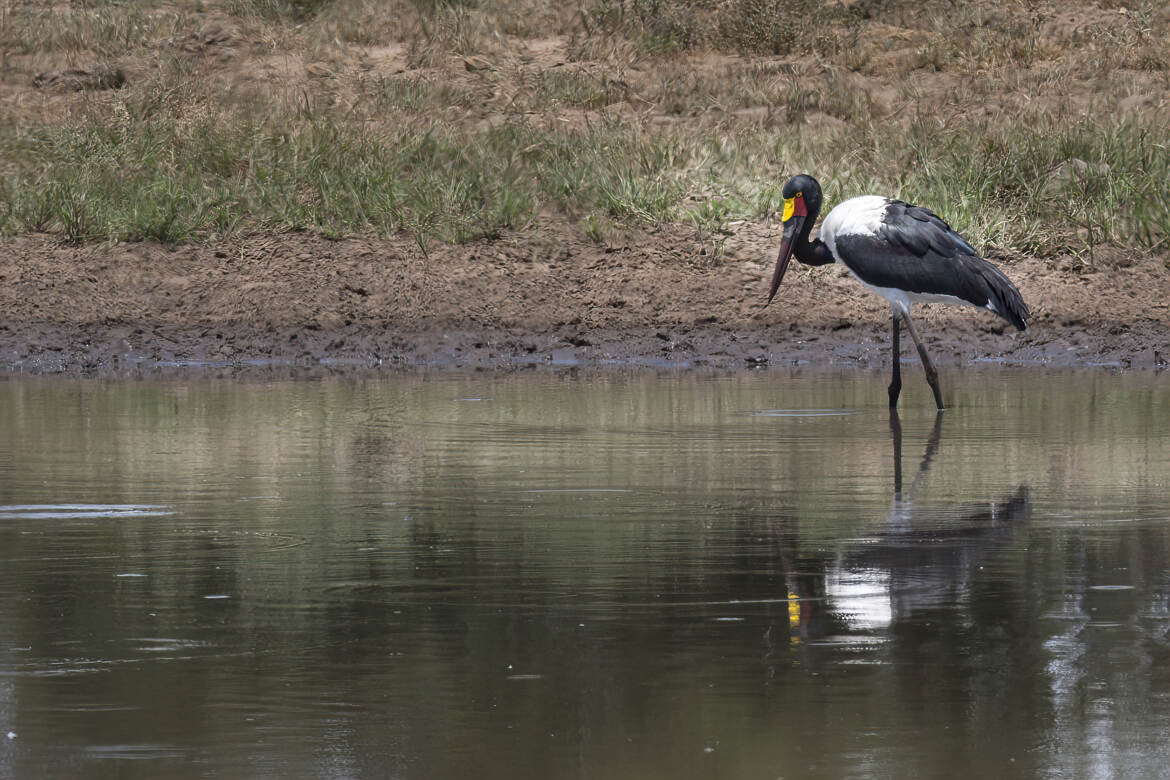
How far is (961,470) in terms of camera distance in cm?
1094

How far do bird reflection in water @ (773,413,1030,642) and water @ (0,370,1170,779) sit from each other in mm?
24

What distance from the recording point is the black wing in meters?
15.4

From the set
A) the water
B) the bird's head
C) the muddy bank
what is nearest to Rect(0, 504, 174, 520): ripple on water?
the water

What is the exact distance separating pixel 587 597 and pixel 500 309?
12421 mm

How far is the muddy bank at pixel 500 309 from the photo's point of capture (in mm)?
18703

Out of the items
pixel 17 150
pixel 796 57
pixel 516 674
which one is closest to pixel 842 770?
pixel 516 674

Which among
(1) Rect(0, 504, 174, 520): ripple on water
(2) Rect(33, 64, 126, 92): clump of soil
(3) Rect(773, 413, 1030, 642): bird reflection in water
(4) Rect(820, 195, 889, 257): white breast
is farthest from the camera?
(2) Rect(33, 64, 126, 92): clump of soil

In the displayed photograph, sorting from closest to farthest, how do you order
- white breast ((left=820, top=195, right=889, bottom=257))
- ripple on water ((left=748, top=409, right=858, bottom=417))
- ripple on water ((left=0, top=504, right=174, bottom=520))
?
ripple on water ((left=0, top=504, right=174, bottom=520)) → ripple on water ((left=748, top=409, right=858, bottom=417)) → white breast ((left=820, top=195, right=889, bottom=257))

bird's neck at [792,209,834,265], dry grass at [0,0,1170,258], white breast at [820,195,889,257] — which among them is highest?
dry grass at [0,0,1170,258]

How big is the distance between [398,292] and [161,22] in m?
11.2

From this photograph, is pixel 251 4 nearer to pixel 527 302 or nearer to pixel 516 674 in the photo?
pixel 527 302

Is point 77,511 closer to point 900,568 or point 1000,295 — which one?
point 900,568

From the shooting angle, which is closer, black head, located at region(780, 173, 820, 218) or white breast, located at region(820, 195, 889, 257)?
white breast, located at region(820, 195, 889, 257)

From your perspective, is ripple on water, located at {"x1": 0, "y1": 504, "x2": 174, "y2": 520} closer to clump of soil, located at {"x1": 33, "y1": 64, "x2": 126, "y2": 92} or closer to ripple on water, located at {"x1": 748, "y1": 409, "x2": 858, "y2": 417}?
ripple on water, located at {"x1": 748, "y1": 409, "x2": 858, "y2": 417}
